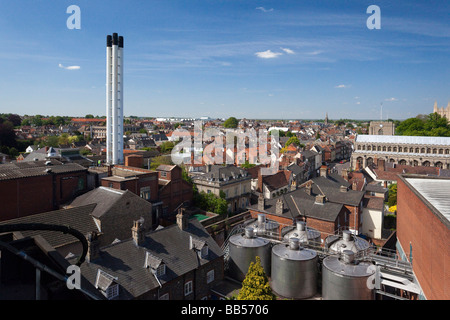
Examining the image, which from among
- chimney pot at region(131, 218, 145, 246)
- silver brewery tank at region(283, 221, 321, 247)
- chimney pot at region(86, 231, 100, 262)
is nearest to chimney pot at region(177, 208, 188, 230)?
chimney pot at region(131, 218, 145, 246)

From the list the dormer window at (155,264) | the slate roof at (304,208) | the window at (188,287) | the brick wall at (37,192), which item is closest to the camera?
the dormer window at (155,264)

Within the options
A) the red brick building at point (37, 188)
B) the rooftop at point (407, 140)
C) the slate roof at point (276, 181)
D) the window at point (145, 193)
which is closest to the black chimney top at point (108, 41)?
the red brick building at point (37, 188)

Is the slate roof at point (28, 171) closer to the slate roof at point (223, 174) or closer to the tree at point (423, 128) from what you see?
the slate roof at point (223, 174)

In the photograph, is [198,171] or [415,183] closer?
[415,183]

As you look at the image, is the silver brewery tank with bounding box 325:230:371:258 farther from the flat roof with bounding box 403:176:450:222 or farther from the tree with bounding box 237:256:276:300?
the tree with bounding box 237:256:276:300

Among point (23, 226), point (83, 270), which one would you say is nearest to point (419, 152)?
point (83, 270)
